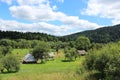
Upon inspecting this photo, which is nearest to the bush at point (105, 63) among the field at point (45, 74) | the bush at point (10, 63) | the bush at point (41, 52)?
the field at point (45, 74)

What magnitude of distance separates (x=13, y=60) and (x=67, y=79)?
33.9 metres

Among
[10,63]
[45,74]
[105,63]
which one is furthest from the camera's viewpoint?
[10,63]

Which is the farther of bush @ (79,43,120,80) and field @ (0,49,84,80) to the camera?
field @ (0,49,84,80)

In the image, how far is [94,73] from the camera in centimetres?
4147

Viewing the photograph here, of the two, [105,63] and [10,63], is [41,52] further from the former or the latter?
[105,63]

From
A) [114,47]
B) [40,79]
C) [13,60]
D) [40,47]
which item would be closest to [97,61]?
[114,47]

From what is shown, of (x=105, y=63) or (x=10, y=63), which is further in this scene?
(x=10, y=63)

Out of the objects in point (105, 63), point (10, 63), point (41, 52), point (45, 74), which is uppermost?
point (41, 52)

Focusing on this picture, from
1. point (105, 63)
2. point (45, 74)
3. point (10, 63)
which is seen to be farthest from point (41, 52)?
point (105, 63)

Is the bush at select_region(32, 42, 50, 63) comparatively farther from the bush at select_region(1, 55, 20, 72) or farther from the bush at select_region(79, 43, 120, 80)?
the bush at select_region(79, 43, 120, 80)

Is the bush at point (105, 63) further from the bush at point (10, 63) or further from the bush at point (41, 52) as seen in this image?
the bush at point (41, 52)

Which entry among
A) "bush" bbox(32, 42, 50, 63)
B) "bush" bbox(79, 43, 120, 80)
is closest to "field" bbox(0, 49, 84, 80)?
"bush" bbox(79, 43, 120, 80)

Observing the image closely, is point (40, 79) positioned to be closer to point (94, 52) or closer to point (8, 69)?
point (94, 52)

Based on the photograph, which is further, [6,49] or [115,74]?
[6,49]
